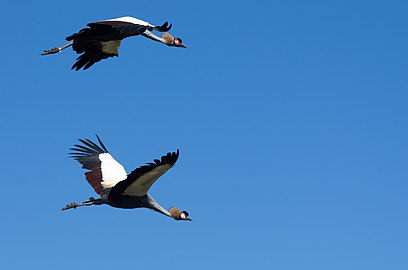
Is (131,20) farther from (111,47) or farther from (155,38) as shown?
(111,47)

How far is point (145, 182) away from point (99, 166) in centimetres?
665

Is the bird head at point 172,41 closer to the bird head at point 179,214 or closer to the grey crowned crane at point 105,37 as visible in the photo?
the grey crowned crane at point 105,37

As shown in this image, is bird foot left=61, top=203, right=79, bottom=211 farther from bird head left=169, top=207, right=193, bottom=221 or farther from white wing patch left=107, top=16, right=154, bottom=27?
white wing patch left=107, top=16, right=154, bottom=27

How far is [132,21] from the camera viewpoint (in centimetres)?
3341

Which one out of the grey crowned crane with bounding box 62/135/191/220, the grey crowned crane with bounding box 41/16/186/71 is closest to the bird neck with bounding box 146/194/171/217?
the grey crowned crane with bounding box 62/135/191/220

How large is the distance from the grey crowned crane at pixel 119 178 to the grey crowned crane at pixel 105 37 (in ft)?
13.9

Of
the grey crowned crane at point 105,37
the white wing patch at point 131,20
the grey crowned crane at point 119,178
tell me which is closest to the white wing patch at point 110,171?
the grey crowned crane at point 119,178

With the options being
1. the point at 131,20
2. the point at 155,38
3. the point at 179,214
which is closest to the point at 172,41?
the point at 155,38

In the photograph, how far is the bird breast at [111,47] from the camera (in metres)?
37.2

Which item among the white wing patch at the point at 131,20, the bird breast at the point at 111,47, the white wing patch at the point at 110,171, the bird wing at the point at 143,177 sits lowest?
the bird wing at the point at 143,177

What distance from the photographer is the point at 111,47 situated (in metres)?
37.7

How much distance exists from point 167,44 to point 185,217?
6.54 m

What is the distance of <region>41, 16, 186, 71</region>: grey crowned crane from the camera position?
31938mm

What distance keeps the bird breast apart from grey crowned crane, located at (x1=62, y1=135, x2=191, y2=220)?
4.54 metres
